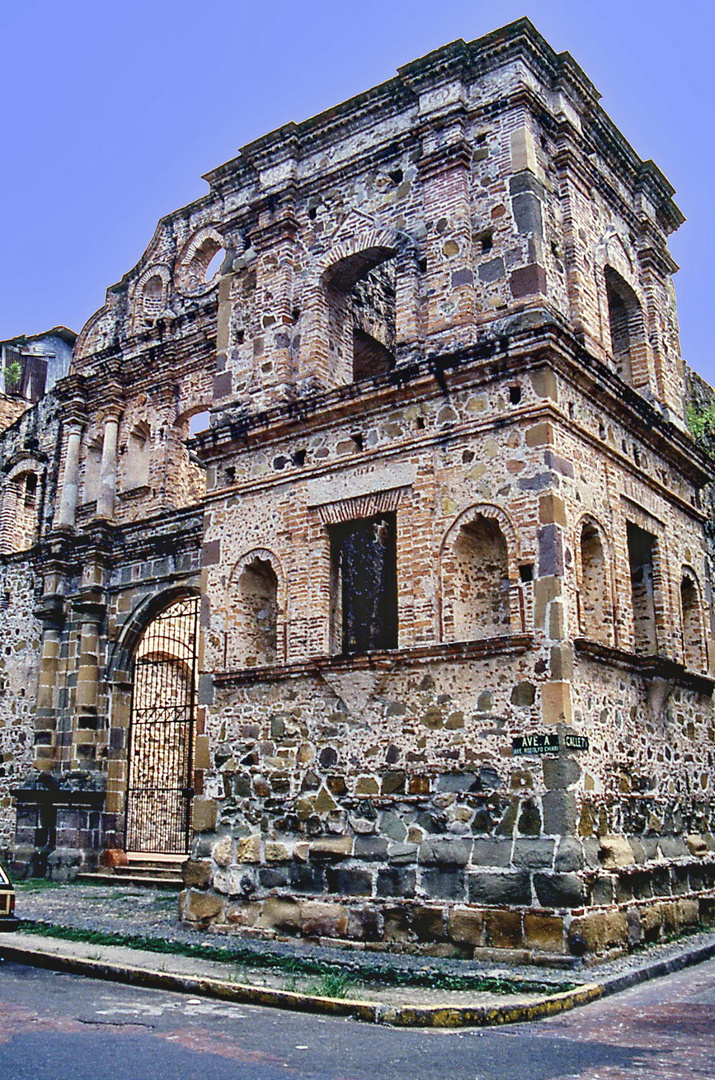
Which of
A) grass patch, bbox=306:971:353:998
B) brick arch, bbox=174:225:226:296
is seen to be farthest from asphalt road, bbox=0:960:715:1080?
brick arch, bbox=174:225:226:296

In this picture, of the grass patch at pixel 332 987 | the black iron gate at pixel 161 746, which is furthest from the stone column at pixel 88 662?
the grass patch at pixel 332 987

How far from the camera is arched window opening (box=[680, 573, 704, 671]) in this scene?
39.9 ft

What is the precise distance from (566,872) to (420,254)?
6604 mm

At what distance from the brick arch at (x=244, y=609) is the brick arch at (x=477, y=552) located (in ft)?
6.88

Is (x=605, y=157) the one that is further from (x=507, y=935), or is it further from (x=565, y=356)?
(x=507, y=935)

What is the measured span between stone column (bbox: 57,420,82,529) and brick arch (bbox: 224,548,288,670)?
24.7 ft

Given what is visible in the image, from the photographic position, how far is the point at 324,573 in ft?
34.6

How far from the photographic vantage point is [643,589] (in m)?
11.4

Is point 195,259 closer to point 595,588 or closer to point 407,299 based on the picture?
point 407,299

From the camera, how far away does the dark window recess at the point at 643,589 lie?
438 inches

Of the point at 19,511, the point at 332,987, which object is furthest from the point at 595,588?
the point at 19,511

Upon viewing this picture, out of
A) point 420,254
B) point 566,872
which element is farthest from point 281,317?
point 566,872

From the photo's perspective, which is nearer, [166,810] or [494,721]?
[494,721]

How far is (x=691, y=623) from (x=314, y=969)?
6742 millimetres
